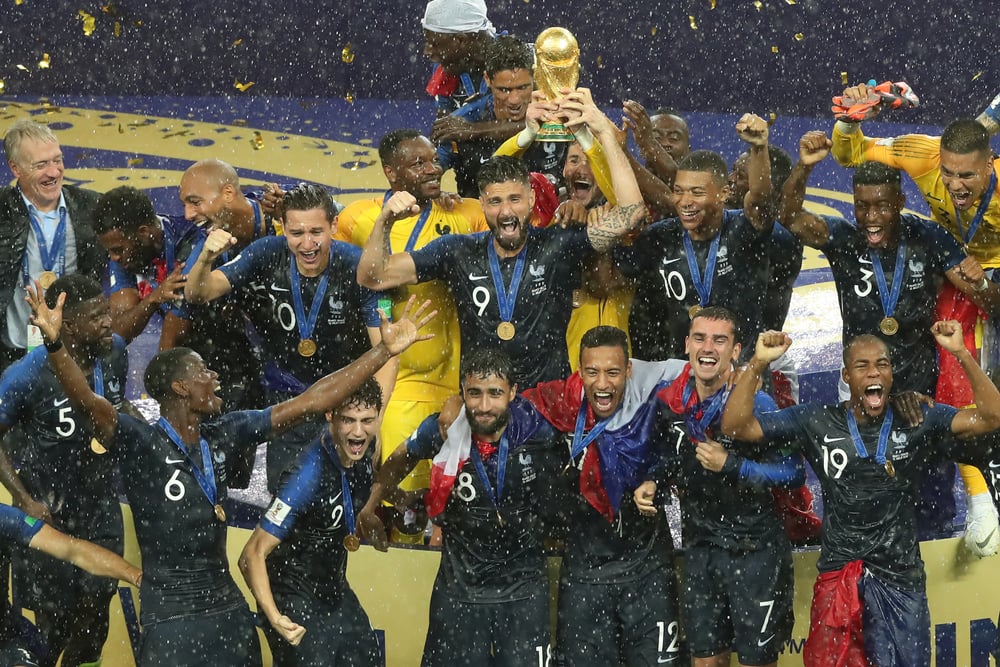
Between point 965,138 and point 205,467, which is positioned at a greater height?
point 965,138

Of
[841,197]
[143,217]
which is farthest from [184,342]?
[841,197]

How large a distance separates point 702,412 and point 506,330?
824mm

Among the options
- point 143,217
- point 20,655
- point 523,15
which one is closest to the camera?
point 20,655

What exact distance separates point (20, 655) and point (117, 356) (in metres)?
1.25

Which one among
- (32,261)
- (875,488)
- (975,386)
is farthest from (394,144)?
(975,386)

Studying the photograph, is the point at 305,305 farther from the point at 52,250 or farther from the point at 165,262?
the point at 52,250

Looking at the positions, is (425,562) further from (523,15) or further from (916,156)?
(523,15)

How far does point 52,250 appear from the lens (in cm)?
700

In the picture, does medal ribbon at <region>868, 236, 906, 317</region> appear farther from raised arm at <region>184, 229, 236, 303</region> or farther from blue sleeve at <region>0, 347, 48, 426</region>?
blue sleeve at <region>0, 347, 48, 426</region>

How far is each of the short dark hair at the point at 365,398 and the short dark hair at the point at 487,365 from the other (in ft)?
1.04

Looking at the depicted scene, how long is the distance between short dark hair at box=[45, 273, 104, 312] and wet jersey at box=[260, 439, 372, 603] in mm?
989

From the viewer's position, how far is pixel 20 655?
5.59m

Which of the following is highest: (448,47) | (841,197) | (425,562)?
(448,47)

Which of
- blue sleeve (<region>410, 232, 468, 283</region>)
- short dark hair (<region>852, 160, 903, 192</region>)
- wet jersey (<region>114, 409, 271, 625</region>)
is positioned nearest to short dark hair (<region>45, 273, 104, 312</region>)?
wet jersey (<region>114, 409, 271, 625</region>)
